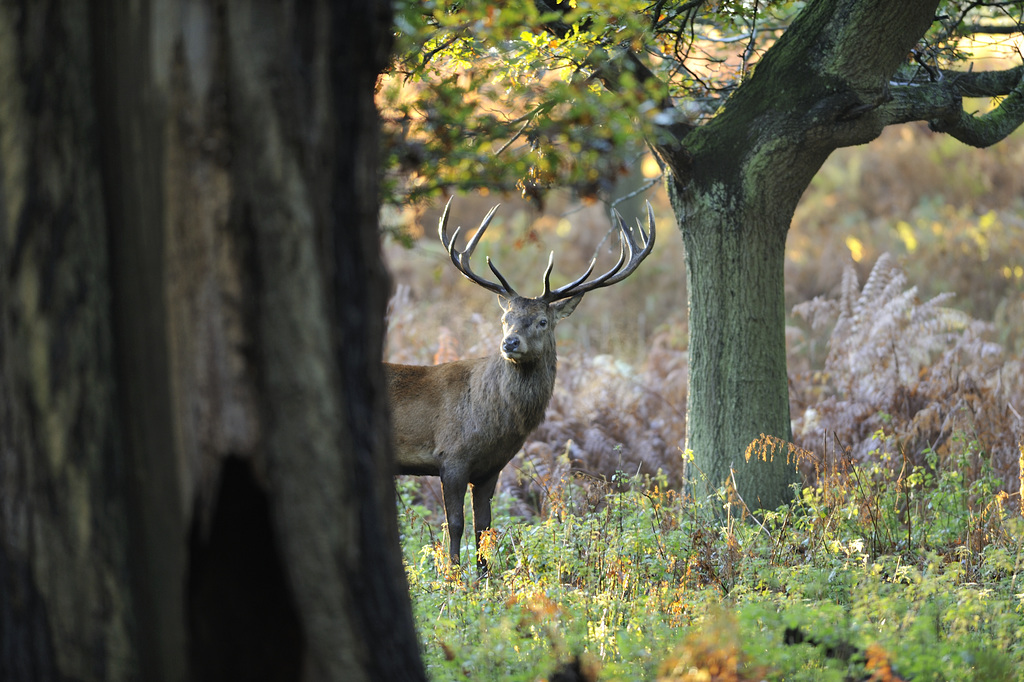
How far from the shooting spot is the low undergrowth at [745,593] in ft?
10.7

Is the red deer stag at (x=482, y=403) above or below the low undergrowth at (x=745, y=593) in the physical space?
above

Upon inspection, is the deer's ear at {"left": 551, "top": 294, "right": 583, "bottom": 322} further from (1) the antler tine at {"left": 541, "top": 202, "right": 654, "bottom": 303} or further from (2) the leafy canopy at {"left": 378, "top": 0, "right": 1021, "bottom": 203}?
(2) the leafy canopy at {"left": 378, "top": 0, "right": 1021, "bottom": 203}

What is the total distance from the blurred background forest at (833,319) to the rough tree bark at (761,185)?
604 millimetres

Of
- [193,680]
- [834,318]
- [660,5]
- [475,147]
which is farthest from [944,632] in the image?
[834,318]

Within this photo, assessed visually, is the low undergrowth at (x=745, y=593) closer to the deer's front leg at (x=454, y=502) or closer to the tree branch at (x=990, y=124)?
the deer's front leg at (x=454, y=502)

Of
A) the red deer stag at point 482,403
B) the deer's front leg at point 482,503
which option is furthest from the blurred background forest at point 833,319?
the red deer stag at point 482,403

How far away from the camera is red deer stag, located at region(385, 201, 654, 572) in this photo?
6.29 meters

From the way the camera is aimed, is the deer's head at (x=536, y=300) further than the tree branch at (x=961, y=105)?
Yes

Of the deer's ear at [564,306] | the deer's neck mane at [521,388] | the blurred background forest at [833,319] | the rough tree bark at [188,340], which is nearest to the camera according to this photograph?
the rough tree bark at [188,340]

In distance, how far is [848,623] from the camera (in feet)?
12.0

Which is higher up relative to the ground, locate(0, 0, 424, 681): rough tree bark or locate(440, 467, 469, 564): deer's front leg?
locate(0, 0, 424, 681): rough tree bark

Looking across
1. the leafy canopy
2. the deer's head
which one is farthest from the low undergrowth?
the leafy canopy

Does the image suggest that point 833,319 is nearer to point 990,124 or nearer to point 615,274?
point 990,124

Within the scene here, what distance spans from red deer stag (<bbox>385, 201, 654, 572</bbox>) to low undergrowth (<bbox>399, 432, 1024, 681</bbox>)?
495 mm
